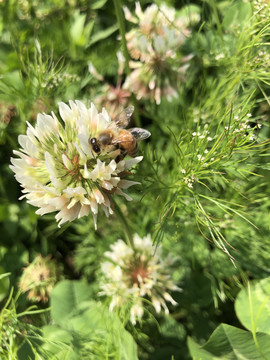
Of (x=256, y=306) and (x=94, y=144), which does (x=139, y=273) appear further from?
(x=94, y=144)

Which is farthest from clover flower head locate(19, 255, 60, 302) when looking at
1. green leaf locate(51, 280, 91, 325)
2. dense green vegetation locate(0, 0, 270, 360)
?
green leaf locate(51, 280, 91, 325)

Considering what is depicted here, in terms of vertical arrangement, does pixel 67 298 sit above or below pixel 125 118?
below

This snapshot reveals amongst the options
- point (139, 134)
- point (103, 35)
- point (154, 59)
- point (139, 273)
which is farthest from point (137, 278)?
point (103, 35)

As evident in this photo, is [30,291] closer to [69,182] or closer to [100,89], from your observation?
[69,182]

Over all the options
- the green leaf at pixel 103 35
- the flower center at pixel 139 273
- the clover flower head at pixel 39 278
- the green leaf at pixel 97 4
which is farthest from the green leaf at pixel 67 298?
the green leaf at pixel 97 4

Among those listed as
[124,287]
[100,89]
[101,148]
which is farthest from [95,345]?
[100,89]

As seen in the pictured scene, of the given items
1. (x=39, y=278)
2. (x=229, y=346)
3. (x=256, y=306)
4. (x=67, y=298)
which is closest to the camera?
(x=229, y=346)

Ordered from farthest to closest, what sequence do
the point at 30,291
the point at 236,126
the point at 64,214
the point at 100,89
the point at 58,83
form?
the point at 100,89
the point at 30,291
the point at 58,83
the point at 236,126
the point at 64,214
